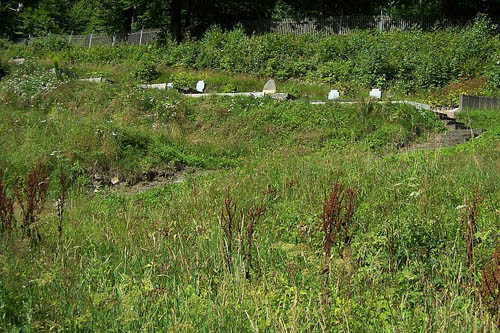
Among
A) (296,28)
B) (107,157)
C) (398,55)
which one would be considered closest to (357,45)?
(398,55)

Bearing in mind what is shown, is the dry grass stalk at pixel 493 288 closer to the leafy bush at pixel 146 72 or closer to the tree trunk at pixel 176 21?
the leafy bush at pixel 146 72

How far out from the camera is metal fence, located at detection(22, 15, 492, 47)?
2597 cm

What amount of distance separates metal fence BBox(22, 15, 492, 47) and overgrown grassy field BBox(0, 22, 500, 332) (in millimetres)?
13068

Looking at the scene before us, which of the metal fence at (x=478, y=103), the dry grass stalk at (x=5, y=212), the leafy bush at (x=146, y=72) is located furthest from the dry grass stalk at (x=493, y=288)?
the leafy bush at (x=146, y=72)

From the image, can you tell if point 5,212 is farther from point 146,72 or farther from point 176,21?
point 176,21

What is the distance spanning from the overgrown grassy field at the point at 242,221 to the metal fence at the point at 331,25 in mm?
13068

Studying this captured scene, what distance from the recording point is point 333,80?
20.7m

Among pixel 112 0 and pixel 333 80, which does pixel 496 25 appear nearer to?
pixel 333 80

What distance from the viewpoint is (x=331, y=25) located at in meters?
29.1

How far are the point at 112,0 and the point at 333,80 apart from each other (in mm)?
21497

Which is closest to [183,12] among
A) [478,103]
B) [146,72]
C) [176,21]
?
[176,21]

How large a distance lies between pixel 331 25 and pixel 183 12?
14.9m

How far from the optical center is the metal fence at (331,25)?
85.2 feet

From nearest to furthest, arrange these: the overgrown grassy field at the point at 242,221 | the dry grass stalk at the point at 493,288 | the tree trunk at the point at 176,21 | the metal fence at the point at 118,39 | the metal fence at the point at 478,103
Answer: the dry grass stalk at the point at 493,288
the overgrown grassy field at the point at 242,221
the metal fence at the point at 478,103
the tree trunk at the point at 176,21
the metal fence at the point at 118,39
